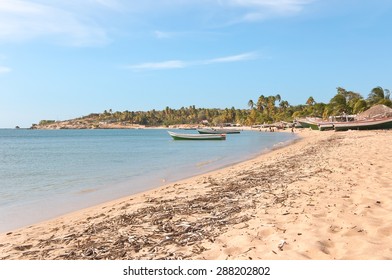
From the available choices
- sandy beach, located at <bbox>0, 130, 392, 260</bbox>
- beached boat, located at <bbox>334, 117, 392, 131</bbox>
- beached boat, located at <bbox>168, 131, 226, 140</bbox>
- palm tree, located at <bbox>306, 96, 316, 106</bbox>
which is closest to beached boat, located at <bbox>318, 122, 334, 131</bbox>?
beached boat, located at <bbox>334, 117, 392, 131</bbox>

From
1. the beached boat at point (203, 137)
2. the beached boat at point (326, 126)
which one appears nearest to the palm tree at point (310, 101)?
the beached boat at point (326, 126)

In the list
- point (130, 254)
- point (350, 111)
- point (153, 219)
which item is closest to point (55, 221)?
point (153, 219)

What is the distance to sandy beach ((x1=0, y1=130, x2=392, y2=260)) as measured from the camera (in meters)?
4.84

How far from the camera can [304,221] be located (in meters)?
5.93

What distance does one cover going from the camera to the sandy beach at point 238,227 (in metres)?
4.84

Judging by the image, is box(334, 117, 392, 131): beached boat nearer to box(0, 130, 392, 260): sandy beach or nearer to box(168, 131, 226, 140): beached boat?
box(168, 131, 226, 140): beached boat

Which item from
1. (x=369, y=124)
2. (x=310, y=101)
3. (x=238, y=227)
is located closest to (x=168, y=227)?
(x=238, y=227)

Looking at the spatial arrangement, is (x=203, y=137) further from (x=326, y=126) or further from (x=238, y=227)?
(x=238, y=227)

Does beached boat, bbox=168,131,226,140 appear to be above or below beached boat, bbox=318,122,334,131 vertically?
below

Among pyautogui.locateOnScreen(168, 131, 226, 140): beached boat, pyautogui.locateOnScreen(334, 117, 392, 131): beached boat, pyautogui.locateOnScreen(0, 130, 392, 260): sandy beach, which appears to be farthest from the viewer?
pyautogui.locateOnScreen(168, 131, 226, 140): beached boat
